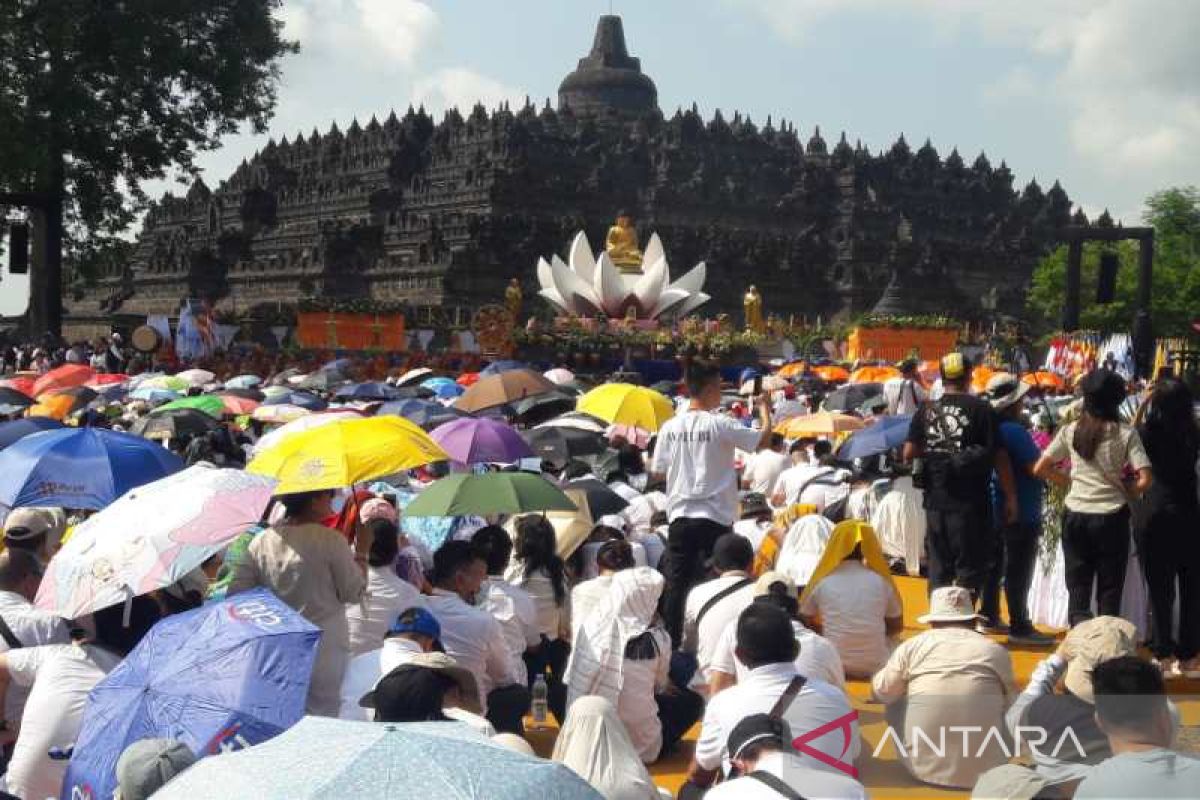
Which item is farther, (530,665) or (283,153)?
(283,153)

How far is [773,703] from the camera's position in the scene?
16.5 feet

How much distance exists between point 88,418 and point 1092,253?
151ft

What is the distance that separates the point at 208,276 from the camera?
55.2 m

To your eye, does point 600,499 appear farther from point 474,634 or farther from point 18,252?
point 18,252

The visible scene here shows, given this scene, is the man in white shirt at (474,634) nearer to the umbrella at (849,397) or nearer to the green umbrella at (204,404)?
the green umbrella at (204,404)

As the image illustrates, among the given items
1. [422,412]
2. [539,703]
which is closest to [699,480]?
[539,703]

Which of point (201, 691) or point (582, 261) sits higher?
point (582, 261)

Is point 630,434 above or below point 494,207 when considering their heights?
below

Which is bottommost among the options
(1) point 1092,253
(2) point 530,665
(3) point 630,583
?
(2) point 530,665

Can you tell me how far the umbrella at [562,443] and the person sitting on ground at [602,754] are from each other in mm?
7472

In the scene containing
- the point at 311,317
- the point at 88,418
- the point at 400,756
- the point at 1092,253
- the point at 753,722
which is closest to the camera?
the point at 400,756

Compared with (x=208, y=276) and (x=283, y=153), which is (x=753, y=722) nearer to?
(x=208, y=276)

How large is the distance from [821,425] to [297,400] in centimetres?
511

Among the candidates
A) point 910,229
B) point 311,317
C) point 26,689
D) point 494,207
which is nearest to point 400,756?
point 26,689
